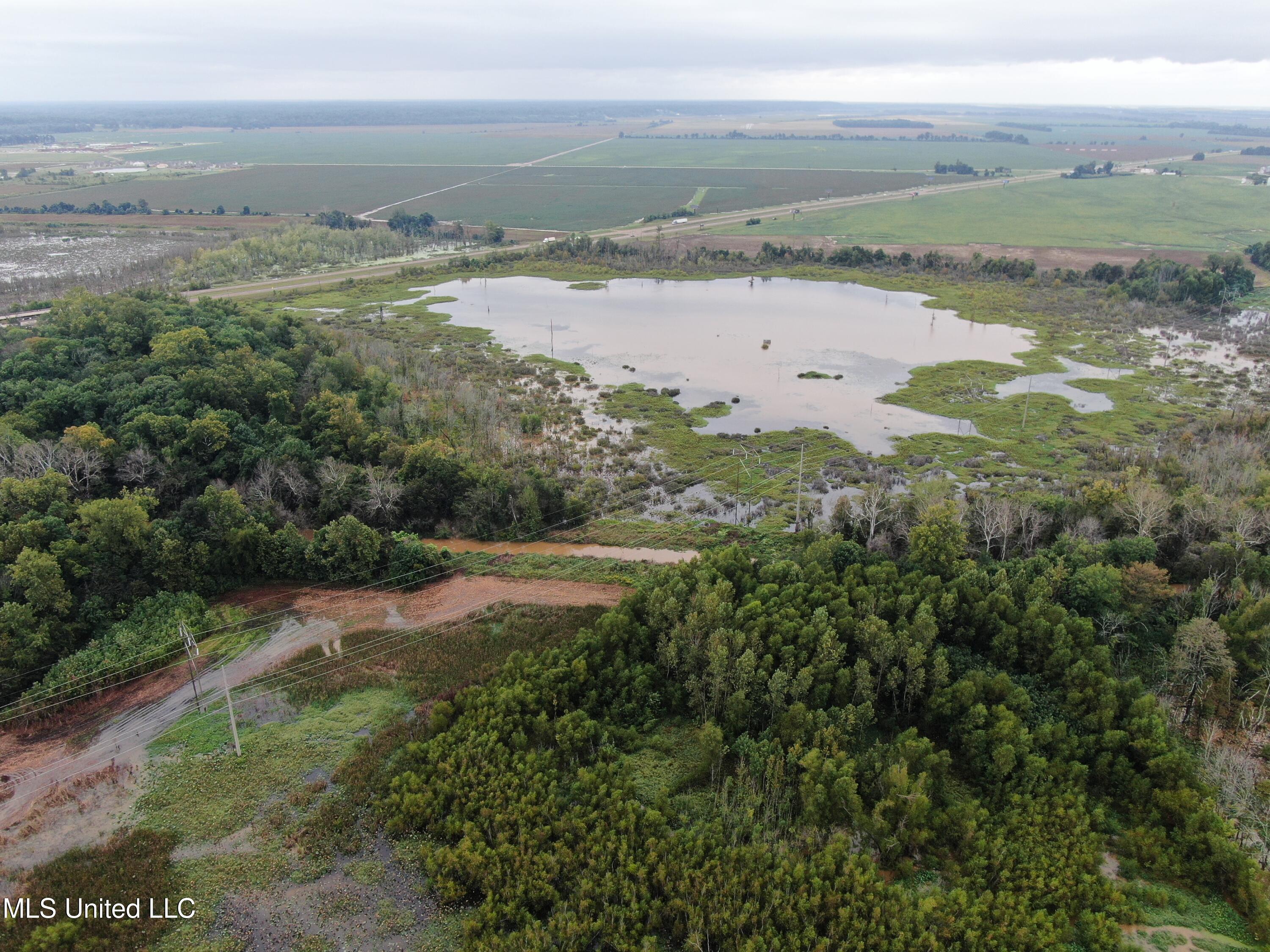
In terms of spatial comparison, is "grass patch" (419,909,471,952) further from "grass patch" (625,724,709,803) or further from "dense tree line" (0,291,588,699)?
"dense tree line" (0,291,588,699)

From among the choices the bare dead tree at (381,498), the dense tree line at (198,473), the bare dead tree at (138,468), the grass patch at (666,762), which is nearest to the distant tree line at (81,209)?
the dense tree line at (198,473)

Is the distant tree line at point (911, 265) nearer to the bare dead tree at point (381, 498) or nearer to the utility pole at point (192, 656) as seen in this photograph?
the bare dead tree at point (381, 498)

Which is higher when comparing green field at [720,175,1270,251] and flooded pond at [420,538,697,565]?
green field at [720,175,1270,251]

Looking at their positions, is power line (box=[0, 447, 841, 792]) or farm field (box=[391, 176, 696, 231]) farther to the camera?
farm field (box=[391, 176, 696, 231])

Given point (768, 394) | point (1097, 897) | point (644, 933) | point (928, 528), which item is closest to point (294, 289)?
point (768, 394)

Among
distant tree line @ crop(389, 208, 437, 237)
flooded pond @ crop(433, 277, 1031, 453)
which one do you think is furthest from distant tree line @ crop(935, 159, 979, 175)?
distant tree line @ crop(389, 208, 437, 237)

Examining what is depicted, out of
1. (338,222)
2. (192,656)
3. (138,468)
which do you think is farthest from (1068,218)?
(192,656)
